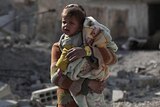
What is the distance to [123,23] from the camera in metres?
14.4

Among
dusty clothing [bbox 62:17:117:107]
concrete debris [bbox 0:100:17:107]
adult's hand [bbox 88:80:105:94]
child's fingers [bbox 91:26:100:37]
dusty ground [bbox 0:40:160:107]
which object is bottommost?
dusty ground [bbox 0:40:160:107]

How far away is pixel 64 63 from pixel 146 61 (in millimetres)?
7085

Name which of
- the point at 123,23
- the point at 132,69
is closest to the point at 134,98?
the point at 132,69

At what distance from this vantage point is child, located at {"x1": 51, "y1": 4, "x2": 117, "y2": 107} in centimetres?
364

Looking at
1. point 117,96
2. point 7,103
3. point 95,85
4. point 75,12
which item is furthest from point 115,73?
point 75,12

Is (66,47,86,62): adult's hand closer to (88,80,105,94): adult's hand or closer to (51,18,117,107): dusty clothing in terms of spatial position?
(51,18,117,107): dusty clothing

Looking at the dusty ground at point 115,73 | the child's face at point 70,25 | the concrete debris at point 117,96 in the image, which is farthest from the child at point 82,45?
the concrete debris at point 117,96

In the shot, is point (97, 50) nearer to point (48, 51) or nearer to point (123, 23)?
point (48, 51)

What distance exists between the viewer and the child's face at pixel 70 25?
3.65 m

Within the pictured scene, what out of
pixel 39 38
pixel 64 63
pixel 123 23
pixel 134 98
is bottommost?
pixel 39 38

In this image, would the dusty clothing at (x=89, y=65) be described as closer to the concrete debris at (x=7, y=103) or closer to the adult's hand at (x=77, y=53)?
the adult's hand at (x=77, y=53)

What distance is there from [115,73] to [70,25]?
595cm

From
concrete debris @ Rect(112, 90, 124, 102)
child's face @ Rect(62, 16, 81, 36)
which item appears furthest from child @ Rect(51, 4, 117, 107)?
concrete debris @ Rect(112, 90, 124, 102)

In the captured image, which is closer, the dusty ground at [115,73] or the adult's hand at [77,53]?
the adult's hand at [77,53]
